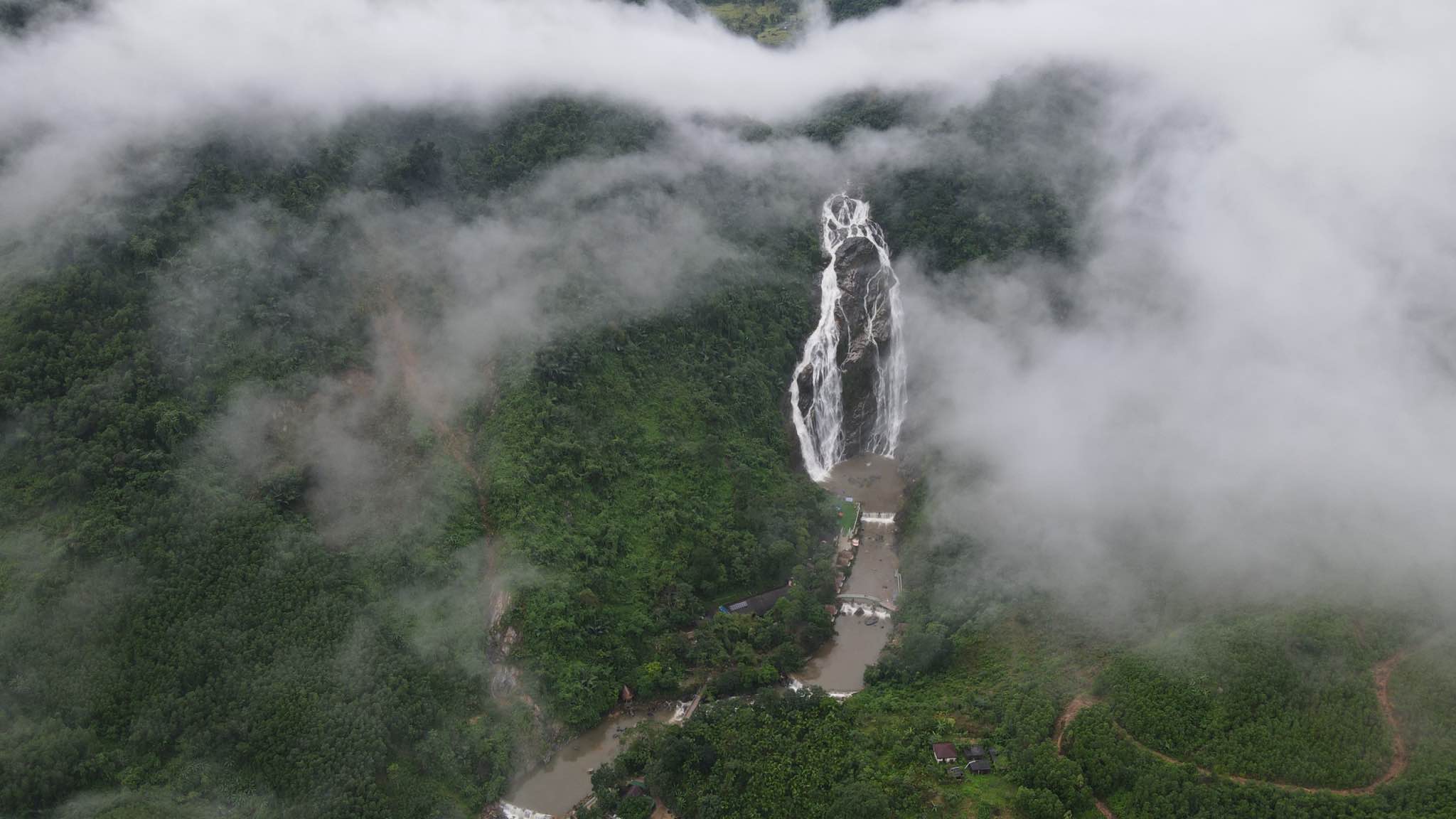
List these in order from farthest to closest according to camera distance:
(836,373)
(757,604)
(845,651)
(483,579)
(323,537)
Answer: (836,373), (757,604), (845,651), (483,579), (323,537)

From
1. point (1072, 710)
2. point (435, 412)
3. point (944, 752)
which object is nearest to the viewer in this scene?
point (944, 752)

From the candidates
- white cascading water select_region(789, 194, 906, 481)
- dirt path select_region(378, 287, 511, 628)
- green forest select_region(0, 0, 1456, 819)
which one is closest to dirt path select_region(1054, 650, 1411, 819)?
green forest select_region(0, 0, 1456, 819)

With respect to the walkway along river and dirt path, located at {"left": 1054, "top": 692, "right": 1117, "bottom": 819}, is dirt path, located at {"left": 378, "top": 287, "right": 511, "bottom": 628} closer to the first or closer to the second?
the walkway along river

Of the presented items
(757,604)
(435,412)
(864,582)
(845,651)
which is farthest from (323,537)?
(864,582)

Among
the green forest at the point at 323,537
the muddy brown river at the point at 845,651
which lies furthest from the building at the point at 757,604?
the muddy brown river at the point at 845,651

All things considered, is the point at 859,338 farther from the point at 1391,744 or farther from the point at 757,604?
the point at 1391,744

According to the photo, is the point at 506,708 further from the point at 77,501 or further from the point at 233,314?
the point at 233,314
